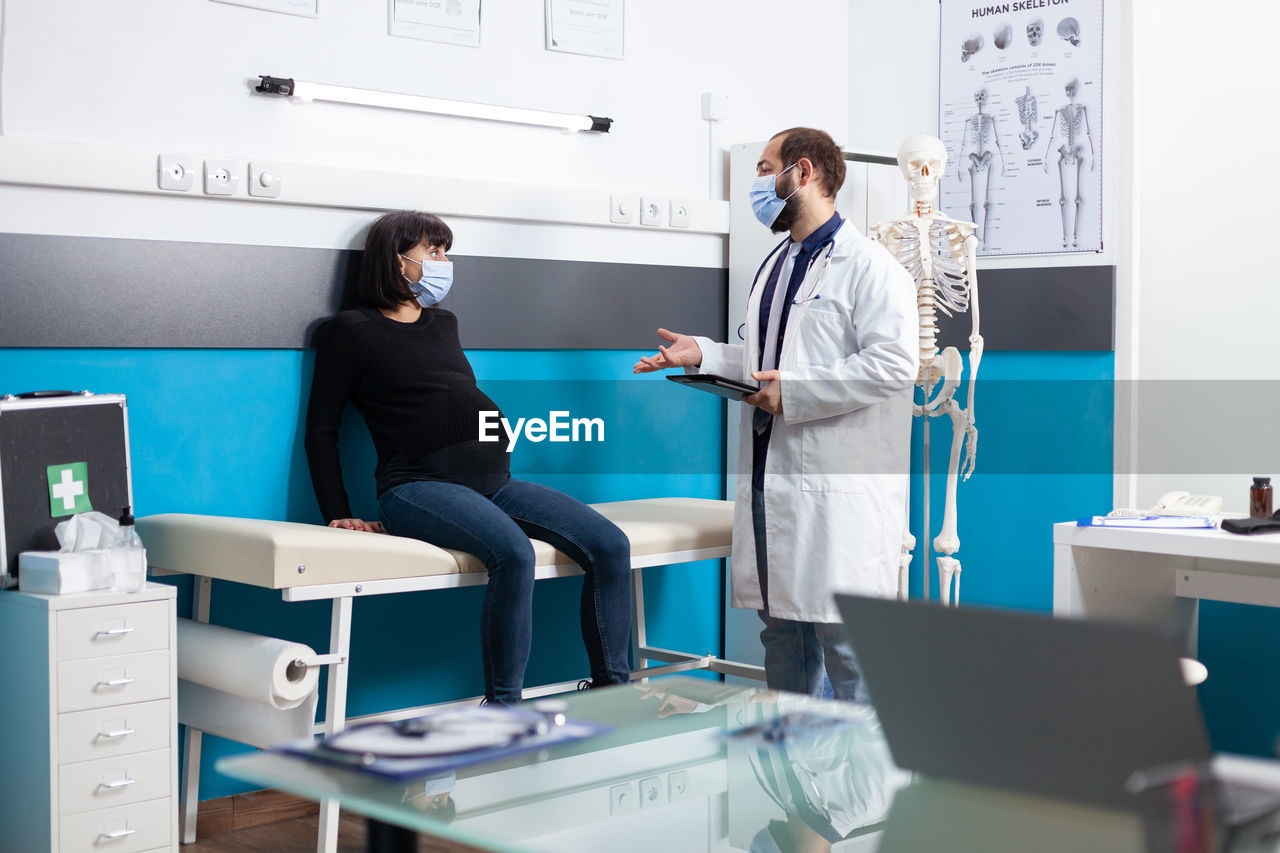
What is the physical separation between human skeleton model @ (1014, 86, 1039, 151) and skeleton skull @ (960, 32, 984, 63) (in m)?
0.23

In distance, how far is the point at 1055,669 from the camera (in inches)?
36.7

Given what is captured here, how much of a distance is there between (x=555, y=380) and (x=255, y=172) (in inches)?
40.6

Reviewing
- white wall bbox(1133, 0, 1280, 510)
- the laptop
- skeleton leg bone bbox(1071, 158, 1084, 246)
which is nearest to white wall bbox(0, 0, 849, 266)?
skeleton leg bone bbox(1071, 158, 1084, 246)

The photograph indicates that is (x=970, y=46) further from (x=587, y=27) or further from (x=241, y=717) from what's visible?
(x=241, y=717)

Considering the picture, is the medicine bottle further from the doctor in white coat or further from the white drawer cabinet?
the white drawer cabinet

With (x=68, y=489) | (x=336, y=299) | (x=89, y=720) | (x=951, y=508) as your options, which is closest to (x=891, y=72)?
(x=951, y=508)

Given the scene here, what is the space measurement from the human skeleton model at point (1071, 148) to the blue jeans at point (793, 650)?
1.41 metres

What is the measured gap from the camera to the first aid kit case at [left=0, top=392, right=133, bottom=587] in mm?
2428

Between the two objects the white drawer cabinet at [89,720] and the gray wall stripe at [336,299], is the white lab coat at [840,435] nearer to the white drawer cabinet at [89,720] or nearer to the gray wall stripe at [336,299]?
the gray wall stripe at [336,299]

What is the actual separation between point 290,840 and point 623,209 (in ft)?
6.39

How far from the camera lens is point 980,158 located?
386 cm

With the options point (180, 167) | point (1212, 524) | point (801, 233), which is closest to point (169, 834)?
point (180, 167)

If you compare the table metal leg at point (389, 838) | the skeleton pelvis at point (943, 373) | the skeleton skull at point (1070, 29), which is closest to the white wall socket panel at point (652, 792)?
the table metal leg at point (389, 838)

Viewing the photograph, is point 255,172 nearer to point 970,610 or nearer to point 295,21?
point 295,21
